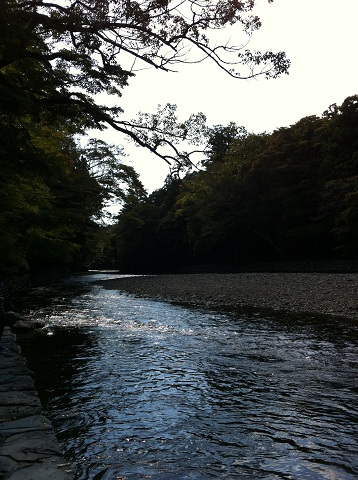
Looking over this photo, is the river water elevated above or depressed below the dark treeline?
below

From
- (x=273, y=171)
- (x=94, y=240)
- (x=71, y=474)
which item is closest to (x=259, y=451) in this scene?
(x=71, y=474)

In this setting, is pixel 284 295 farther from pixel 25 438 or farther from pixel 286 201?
pixel 286 201

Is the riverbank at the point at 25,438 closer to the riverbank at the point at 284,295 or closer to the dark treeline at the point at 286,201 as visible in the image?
the riverbank at the point at 284,295

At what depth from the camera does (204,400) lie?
6805 mm

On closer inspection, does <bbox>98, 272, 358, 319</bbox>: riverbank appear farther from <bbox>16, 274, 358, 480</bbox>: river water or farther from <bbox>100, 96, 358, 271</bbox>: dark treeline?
<bbox>100, 96, 358, 271</bbox>: dark treeline

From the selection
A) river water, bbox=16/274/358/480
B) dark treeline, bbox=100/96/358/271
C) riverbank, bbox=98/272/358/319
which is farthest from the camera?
dark treeline, bbox=100/96/358/271

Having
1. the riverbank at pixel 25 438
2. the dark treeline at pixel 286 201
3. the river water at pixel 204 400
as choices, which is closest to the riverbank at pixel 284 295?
the river water at pixel 204 400

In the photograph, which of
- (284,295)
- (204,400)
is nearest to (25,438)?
(204,400)

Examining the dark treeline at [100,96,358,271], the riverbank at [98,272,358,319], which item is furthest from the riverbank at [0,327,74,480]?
the dark treeline at [100,96,358,271]

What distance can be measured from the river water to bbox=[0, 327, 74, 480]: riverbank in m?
0.30

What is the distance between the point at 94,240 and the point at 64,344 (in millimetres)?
43344

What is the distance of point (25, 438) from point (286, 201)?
45.2 metres

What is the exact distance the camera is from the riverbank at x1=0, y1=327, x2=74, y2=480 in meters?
3.92

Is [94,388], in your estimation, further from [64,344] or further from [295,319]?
[295,319]
